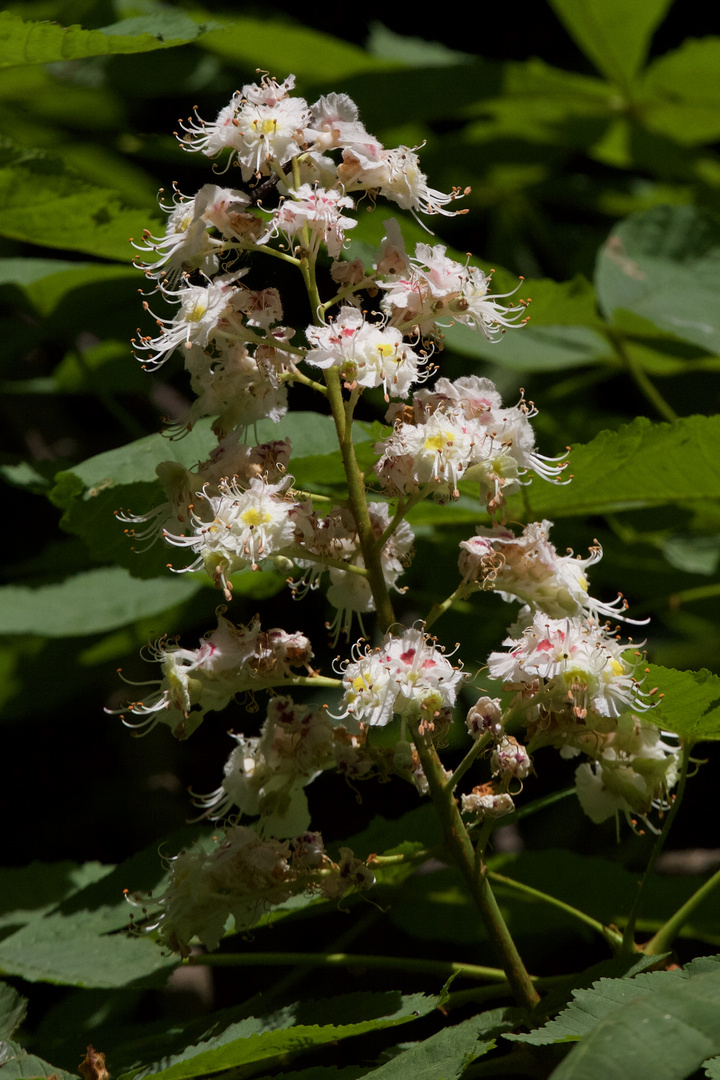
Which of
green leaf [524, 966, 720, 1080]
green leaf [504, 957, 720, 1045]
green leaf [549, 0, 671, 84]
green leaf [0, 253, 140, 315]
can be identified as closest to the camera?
→ green leaf [524, 966, 720, 1080]

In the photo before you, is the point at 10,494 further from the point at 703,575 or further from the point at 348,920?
the point at 703,575

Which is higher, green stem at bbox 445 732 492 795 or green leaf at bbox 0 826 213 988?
green stem at bbox 445 732 492 795

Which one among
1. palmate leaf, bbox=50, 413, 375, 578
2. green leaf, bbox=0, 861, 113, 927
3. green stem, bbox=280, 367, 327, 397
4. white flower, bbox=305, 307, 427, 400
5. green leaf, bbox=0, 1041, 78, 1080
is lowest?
green leaf, bbox=0, 861, 113, 927

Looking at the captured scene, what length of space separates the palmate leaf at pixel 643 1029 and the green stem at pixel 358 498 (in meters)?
0.49

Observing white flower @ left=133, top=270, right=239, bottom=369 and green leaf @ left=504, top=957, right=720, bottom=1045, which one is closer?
green leaf @ left=504, top=957, right=720, bottom=1045

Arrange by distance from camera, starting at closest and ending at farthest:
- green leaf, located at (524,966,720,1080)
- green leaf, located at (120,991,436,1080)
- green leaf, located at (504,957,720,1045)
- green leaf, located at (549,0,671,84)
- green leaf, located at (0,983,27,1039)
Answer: green leaf, located at (524,966,720,1080), green leaf, located at (504,957,720,1045), green leaf, located at (120,991,436,1080), green leaf, located at (0,983,27,1039), green leaf, located at (549,0,671,84)

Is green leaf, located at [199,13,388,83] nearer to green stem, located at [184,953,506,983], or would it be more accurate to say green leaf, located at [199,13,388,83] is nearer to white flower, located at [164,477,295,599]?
white flower, located at [164,477,295,599]

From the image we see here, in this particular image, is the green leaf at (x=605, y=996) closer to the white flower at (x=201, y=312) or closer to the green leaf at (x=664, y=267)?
the white flower at (x=201, y=312)

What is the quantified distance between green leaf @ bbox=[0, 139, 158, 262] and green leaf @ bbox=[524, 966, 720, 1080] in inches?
54.6

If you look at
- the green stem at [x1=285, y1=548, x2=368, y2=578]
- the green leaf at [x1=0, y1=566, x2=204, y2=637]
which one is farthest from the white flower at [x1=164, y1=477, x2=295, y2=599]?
the green leaf at [x1=0, y1=566, x2=204, y2=637]

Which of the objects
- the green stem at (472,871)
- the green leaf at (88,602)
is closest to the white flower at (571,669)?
the green stem at (472,871)

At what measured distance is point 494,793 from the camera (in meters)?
1.39

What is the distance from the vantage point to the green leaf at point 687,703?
124cm

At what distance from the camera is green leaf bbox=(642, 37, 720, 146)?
288 centimetres
